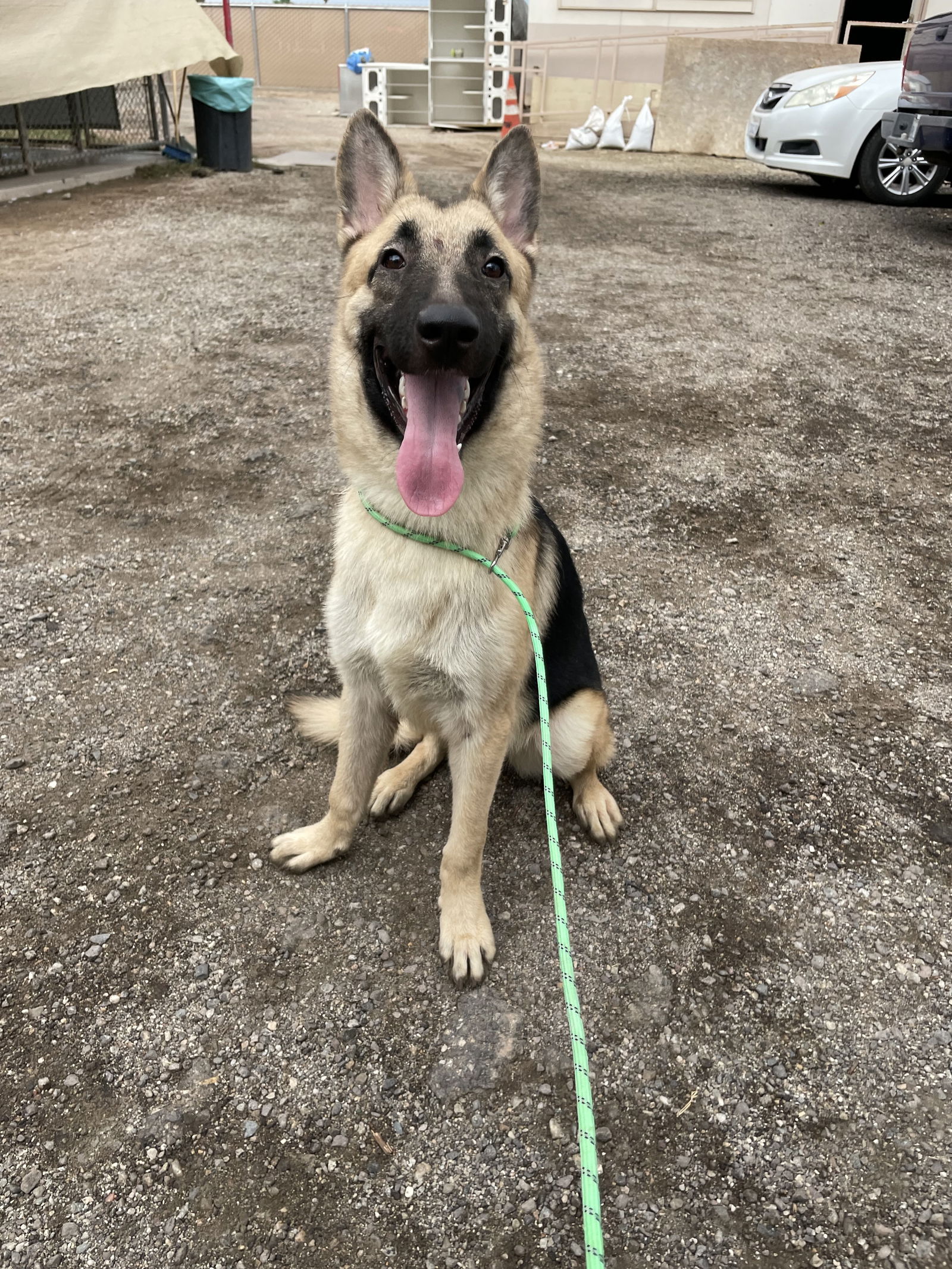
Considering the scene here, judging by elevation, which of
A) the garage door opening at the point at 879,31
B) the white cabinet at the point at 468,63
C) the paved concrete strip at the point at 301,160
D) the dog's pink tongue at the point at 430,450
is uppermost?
the garage door opening at the point at 879,31

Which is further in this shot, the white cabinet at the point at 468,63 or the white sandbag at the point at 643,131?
the white cabinet at the point at 468,63

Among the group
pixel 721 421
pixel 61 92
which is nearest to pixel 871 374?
pixel 721 421

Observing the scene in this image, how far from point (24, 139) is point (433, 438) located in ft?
37.9

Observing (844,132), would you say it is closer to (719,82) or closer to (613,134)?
(719,82)

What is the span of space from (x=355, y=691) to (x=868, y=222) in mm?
10401

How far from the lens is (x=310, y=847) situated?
8.43ft

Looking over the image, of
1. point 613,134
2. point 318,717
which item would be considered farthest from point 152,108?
point 318,717

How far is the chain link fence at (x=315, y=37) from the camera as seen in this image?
96.3 feet

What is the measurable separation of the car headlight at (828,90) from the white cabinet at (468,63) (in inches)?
360

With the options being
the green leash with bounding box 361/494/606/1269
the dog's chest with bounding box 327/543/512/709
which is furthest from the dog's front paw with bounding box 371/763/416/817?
the green leash with bounding box 361/494/606/1269

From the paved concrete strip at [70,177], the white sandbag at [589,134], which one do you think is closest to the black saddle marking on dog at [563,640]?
the paved concrete strip at [70,177]

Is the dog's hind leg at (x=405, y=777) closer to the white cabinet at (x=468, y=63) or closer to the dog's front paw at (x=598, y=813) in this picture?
the dog's front paw at (x=598, y=813)

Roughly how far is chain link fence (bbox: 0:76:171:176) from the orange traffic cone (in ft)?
24.7

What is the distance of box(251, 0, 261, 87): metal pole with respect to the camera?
1151 inches
